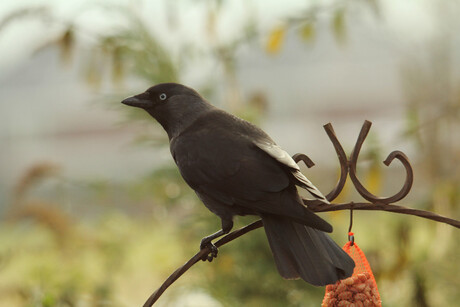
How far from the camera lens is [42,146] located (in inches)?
526

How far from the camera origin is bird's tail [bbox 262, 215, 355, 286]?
162cm

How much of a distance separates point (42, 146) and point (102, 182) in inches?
395

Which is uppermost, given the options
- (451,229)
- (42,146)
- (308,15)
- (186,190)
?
(42,146)

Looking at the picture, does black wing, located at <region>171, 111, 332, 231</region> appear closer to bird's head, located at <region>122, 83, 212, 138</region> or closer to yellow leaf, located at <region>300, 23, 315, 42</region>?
bird's head, located at <region>122, 83, 212, 138</region>

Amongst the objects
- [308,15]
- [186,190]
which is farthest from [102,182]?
[308,15]

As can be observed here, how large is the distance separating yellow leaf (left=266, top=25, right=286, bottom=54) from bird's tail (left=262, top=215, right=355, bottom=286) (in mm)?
1753

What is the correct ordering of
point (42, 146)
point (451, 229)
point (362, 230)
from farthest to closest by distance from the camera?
point (42, 146)
point (362, 230)
point (451, 229)

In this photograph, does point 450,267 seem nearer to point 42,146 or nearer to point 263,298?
point 263,298

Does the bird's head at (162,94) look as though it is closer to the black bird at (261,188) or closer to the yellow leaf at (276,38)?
the black bird at (261,188)

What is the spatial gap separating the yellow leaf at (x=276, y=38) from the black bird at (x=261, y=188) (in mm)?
1389

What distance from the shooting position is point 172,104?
2119mm

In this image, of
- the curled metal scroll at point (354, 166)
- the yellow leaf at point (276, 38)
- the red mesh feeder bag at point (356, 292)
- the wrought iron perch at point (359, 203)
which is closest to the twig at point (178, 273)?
the wrought iron perch at point (359, 203)

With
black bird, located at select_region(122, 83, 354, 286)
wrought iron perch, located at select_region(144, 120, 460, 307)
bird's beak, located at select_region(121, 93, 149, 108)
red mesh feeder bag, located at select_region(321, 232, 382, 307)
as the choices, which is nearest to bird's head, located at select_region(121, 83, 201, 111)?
bird's beak, located at select_region(121, 93, 149, 108)

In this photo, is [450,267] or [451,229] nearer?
[450,267]
